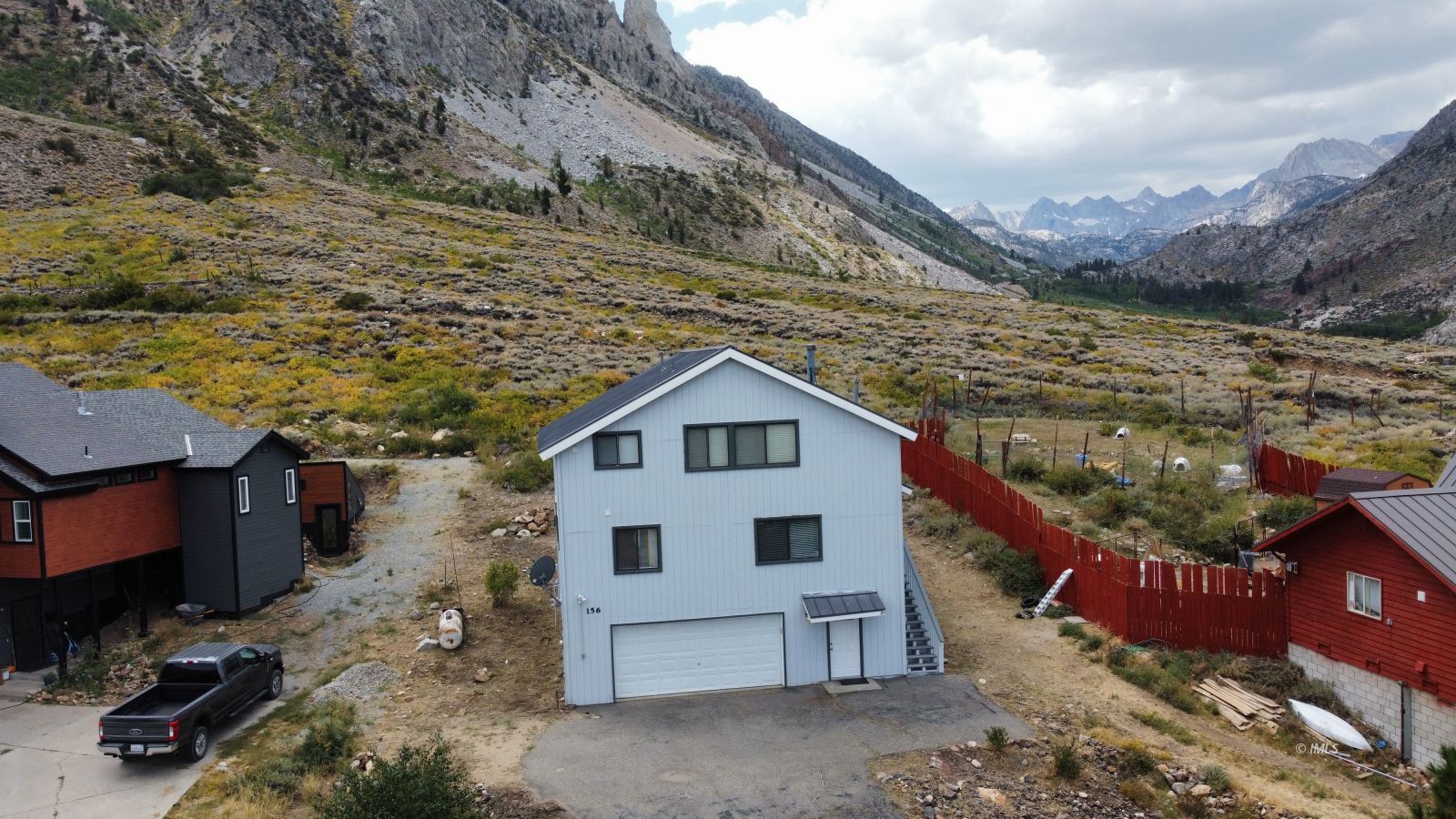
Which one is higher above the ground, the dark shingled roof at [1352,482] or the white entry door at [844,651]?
the dark shingled roof at [1352,482]

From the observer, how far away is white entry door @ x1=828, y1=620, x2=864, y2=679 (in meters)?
17.2

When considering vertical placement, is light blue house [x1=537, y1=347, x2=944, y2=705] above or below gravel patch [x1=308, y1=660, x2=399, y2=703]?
above

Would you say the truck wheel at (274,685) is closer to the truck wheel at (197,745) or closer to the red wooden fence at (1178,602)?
the truck wheel at (197,745)

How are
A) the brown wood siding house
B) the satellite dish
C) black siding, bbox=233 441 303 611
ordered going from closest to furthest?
the satellite dish, black siding, bbox=233 441 303 611, the brown wood siding house

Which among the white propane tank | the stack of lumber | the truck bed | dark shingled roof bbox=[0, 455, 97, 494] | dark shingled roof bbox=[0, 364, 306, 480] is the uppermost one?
dark shingled roof bbox=[0, 364, 306, 480]

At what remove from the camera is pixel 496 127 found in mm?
118062

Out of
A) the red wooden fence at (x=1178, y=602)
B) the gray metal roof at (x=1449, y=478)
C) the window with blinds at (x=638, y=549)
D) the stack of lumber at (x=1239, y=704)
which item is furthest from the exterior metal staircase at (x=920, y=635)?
the gray metal roof at (x=1449, y=478)

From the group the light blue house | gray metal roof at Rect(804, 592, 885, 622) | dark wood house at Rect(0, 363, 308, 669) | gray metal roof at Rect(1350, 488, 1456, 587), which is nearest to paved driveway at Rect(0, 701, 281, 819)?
dark wood house at Rect(0, 363, 308, 669)

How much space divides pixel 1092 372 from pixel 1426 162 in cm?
21209

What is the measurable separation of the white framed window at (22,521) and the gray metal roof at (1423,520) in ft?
83.4

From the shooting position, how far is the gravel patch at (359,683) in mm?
16516

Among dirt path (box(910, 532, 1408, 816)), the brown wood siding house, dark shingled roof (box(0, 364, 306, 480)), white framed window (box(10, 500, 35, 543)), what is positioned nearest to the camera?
dirt path (box(910, 532, 1408, 816))

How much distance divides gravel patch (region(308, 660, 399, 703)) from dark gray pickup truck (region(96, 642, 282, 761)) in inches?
38.4

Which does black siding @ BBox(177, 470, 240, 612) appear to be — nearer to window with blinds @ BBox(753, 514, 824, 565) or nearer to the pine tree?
window with blinds @ BBox(753, 514, 824, 565)
